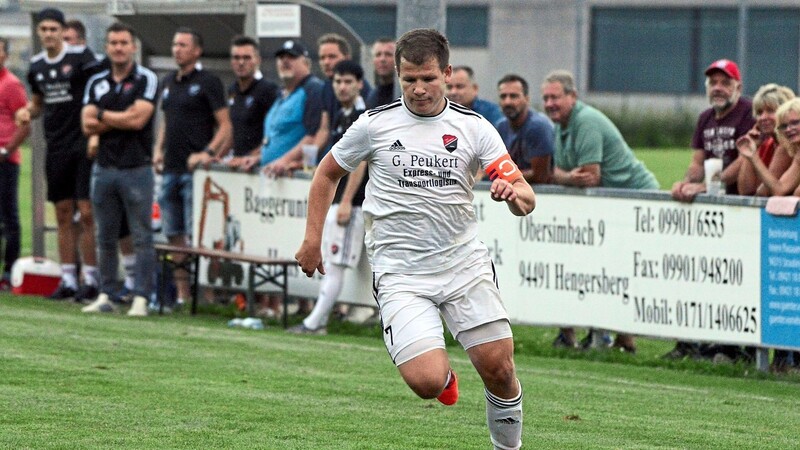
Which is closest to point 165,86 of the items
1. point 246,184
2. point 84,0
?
point 246,184

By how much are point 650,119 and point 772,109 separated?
33484mm

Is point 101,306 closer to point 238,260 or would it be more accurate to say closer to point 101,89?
point 238,260

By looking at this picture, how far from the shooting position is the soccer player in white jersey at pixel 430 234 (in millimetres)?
7074

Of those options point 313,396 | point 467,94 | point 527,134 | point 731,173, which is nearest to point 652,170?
point 467,94

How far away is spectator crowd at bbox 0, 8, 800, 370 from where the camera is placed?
11695 millimetres

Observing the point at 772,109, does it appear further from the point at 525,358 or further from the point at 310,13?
the point at 310,13

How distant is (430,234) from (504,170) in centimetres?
54

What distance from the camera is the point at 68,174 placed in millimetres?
14805

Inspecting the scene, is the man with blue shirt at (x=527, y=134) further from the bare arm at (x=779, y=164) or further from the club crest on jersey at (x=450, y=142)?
the club crest on jersey at (x=450, y=142)

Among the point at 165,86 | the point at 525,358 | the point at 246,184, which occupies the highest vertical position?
the point at 165,86

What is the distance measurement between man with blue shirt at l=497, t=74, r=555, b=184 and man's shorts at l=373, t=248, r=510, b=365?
5.28 metres

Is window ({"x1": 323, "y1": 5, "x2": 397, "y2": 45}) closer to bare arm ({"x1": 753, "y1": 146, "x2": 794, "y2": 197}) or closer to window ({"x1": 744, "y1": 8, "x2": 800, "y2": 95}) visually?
window ({"x1": 744, "y1": 8, "x2": 800, "y2": 95})

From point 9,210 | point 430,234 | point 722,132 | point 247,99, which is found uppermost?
point 247,99

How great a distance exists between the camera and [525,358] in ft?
38.8
